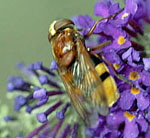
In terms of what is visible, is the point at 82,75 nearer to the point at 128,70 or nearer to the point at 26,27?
the point at 128,70

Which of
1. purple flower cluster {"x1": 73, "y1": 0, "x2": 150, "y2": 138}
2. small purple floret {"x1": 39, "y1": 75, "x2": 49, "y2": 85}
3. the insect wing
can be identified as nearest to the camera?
the insect wing

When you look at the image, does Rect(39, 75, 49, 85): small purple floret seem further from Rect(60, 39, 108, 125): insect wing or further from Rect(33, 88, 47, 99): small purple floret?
Rect(60, 39, 108, 125): insect wing

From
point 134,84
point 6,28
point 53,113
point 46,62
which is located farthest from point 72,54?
point 6,28

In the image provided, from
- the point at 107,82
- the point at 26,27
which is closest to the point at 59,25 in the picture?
the point at 107,82

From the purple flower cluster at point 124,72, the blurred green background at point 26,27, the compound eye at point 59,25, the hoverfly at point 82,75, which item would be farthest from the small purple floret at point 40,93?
the blurred green background at point 26,27

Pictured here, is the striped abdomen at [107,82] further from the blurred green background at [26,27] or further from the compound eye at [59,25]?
the blurred green background at [26,27]

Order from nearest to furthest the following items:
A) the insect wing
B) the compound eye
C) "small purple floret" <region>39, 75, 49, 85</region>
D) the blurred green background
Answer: the insect wing
the compound eye
"small purple floret" <region>39, 75, 49, 85</region>
the blurred green background

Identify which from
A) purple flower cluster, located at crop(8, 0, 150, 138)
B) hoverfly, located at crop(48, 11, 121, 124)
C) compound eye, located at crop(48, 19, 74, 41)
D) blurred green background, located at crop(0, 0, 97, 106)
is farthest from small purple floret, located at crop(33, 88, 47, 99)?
blurred green background, located at crop(0, 0, 97, 106)
